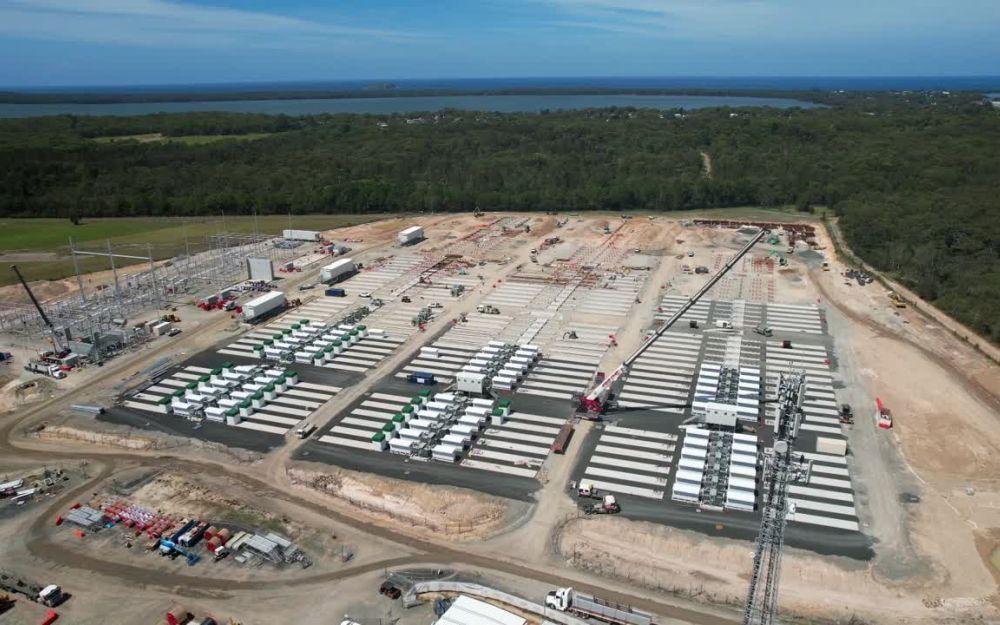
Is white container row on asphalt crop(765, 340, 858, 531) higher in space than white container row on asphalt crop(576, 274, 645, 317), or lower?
lower

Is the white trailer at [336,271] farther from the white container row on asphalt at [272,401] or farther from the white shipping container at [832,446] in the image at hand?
the white shipping container at [832,446]

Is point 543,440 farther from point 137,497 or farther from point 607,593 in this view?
point 137,497

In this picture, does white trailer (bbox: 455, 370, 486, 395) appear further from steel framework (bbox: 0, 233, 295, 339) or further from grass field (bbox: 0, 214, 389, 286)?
grass field (bbox: 0, 214, 389, 286)

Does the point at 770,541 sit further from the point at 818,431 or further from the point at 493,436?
the point at 493,436

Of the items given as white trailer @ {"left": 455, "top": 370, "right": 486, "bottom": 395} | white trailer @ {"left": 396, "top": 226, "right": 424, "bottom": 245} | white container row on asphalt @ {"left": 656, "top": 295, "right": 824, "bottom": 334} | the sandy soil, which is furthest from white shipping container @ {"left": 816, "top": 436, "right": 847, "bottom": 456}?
white trailer @ {"left": 396, "top": 226, "right": 424, "bottom": 245}

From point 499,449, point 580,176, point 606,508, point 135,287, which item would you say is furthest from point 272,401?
point 580,176

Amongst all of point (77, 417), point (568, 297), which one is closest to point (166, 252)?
point (77, 417)
